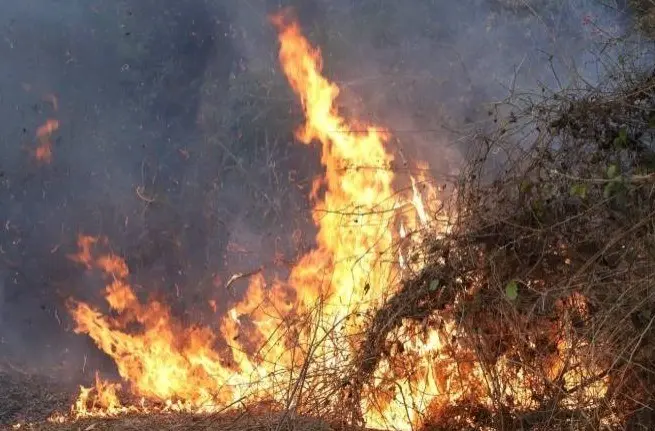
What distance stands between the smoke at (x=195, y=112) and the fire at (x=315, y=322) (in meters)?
0.45

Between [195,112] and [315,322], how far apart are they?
545 cm

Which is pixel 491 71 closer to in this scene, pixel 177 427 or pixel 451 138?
pixel 451 138

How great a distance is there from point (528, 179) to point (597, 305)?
826mm

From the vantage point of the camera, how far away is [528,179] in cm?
404

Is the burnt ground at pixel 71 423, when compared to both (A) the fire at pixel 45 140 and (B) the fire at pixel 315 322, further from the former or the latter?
(A) the fire at pixel 45 140

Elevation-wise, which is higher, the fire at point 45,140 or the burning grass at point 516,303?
the fire at point 45,140

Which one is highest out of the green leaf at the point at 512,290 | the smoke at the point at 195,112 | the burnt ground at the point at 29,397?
the smoke at the point at 195,112

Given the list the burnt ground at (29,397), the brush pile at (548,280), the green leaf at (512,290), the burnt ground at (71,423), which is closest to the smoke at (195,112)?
the burnt ground at (29,397)

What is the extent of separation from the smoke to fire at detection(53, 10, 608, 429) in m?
0.45

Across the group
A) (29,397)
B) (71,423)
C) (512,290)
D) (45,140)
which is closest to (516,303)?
(512,290)

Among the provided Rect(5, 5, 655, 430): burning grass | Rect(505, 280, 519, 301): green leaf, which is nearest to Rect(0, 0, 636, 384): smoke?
Rect(5, 5, 655, 430): burning grass

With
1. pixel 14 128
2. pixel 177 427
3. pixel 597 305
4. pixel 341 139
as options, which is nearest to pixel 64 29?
pixel 14 128

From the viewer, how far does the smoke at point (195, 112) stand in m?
8.61

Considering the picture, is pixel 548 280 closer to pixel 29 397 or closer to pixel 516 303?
pixel 516 303
